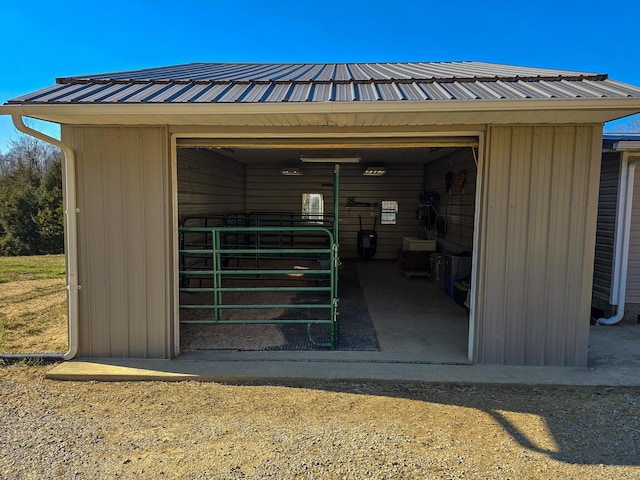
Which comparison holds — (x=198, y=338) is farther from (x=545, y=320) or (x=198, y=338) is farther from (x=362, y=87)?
(x=545, y=320)

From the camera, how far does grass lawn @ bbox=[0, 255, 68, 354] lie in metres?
3.96

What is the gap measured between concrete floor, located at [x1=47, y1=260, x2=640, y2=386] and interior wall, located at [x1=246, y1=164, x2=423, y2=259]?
5683 millimetres

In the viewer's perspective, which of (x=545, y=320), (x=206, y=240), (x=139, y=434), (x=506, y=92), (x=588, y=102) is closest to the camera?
(x=139, y=434)

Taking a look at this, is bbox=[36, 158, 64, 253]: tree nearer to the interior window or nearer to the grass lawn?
the grass lawn

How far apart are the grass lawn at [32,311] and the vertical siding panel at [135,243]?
0.88 m

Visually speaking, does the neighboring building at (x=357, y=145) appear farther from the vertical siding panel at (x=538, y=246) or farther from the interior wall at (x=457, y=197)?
the interior wall at (x=457, y=197)

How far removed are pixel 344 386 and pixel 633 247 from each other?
4.08 meters

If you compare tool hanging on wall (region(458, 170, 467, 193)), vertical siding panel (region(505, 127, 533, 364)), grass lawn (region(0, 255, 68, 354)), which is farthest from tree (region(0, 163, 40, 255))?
vertical siding panel (region(505, 127, 533, 364))

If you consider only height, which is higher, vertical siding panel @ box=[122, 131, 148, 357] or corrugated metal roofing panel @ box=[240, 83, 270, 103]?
corrugated metal roofing panel @ box=[240, 83, 270, 103]

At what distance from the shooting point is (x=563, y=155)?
327 centimetres

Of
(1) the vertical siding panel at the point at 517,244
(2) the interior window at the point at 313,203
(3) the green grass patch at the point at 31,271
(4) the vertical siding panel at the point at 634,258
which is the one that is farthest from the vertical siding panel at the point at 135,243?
(2) the interior window at the point at 313,203

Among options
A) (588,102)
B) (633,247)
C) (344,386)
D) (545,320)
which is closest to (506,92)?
(588,102)

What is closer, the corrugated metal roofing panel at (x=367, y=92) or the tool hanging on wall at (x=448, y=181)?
the corrugated metal roofing panel at (x=367, y=92)

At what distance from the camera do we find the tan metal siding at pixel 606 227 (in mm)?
4848
